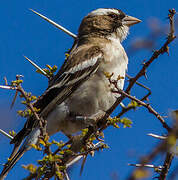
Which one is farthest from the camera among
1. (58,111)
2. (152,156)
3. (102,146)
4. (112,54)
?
(112,54)

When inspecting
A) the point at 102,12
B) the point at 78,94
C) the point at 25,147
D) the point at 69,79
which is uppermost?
the point at 102,12

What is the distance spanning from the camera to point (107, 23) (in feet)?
21.5

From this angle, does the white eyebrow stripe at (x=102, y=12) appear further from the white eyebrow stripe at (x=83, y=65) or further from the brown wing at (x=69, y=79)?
the white eyebrow stripe at (x=83, y=65)

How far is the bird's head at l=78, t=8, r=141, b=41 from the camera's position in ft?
20.9

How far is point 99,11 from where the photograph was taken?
22.8ft

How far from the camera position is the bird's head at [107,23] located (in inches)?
251

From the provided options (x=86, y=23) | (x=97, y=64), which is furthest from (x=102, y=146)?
(x=86, y=23)

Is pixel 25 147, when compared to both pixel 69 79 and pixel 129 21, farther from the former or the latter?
pixel 129 21

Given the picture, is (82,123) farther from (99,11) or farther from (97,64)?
(99,11)

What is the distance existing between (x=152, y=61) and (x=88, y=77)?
2.60 meters

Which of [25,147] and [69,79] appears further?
[69,79]

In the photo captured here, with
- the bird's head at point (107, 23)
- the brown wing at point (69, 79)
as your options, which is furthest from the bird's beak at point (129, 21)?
the brown wing at point (69, 79)

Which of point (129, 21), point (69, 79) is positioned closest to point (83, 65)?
point (69, 79)

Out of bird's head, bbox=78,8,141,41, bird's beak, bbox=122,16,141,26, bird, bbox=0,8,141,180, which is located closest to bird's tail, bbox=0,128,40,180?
bird, bbox=0,8,141,180
